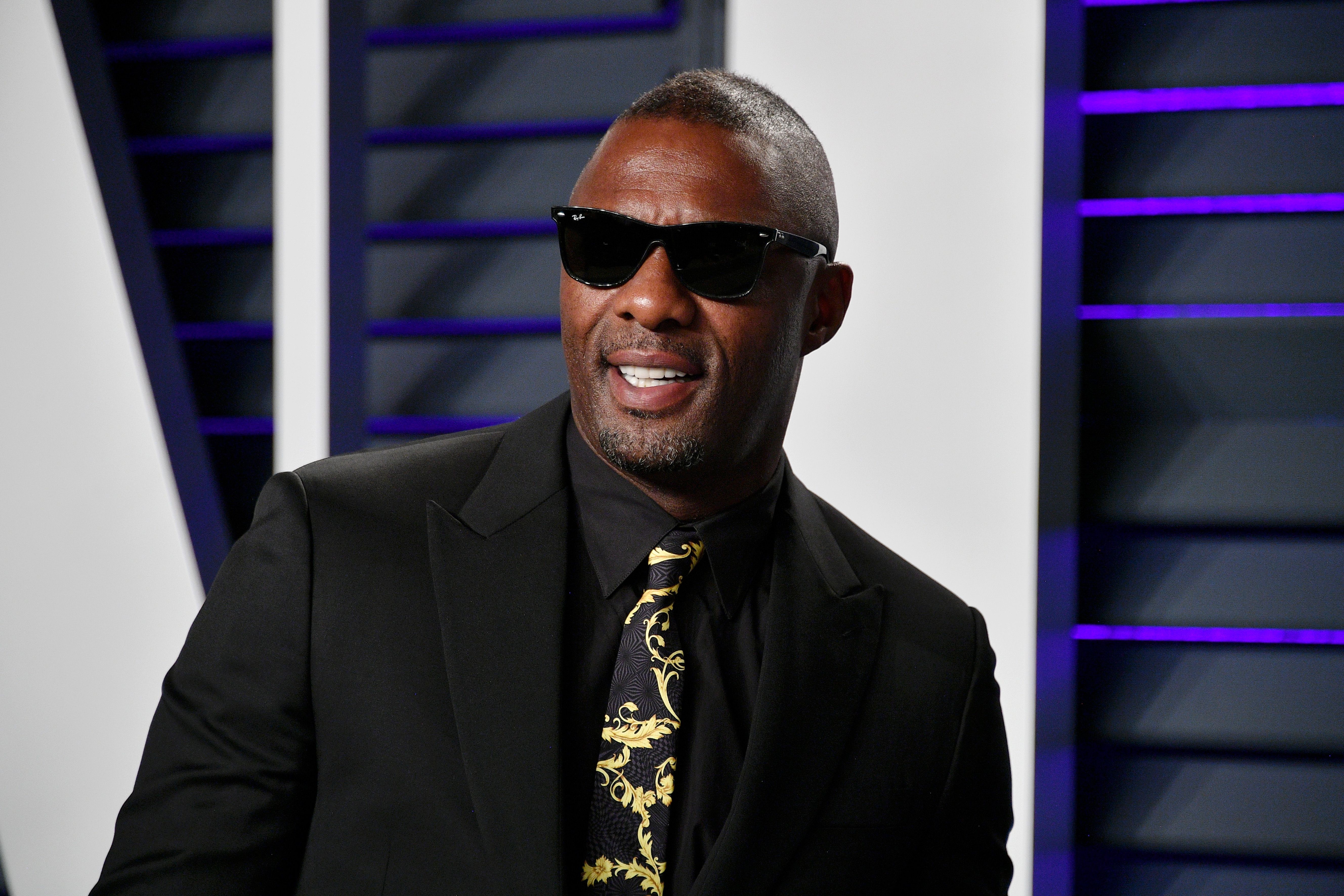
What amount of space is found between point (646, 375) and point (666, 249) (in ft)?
0.52

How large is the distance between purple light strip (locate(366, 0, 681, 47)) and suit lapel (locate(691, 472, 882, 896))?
150 centimetres

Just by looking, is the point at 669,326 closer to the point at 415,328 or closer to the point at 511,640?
the point at 511,640

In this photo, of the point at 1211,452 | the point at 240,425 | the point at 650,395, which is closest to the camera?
the point at 650,395

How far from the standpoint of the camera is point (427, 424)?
2893 millimetres

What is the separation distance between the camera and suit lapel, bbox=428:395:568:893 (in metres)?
1.33

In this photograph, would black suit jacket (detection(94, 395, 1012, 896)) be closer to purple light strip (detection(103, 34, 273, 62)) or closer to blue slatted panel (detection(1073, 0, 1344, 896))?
blue slatted panel (detection(1073, 0, 1344, 896))

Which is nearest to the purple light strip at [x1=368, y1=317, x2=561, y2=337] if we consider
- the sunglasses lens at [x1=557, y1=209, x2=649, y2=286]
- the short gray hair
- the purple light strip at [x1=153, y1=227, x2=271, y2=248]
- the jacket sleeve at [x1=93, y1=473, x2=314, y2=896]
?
the purple light strip at [x1=153, y1=227, x2=271, y2=248]

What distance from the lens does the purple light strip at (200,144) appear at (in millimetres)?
3039

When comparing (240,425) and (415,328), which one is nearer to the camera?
(415,328)

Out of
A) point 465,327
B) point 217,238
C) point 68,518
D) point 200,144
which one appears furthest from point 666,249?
point 200,144

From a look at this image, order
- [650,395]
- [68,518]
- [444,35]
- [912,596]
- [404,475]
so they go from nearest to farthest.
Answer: [650,395], [404,475], [912,596], [68,518], [444,35]

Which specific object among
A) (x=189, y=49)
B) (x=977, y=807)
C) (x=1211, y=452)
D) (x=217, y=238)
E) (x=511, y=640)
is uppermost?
(x=189, y=49)

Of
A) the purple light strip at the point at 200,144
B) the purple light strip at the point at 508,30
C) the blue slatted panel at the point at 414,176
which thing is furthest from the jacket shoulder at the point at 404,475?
the purple light strip at the point at 200,144

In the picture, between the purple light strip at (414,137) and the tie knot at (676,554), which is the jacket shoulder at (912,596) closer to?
the tie knot at (676,554)
